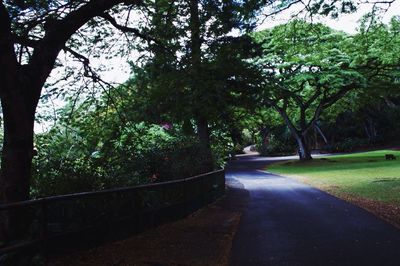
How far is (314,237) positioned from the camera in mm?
8547

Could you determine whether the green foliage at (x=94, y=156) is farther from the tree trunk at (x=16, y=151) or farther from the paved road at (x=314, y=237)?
the paved road at (x=314, y=237)

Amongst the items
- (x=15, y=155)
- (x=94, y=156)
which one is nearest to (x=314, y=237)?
(x=94, y=156)

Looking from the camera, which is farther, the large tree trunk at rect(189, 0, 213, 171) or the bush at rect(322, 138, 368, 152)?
the bush at rect(322, 138, 368, 152)

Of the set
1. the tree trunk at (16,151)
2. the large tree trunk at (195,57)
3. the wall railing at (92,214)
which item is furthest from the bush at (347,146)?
the tree trunk at (16,151)

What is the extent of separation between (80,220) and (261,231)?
403 cm

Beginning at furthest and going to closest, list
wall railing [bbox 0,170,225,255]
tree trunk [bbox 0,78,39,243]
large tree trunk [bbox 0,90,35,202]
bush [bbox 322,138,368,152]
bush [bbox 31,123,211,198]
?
bush [bbox 322,138,368,152]
bush [bbox 31,123,211,198]
large tree trunk [bbox 0,90,35,202]
tree trunk [bbox 0,78,39,243]
wall railing [bbox 0,170,225,255]

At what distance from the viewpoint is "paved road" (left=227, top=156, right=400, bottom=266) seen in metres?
6.86

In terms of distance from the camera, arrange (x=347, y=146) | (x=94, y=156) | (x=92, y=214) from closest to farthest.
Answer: (x=92, y=214) → (x=94, y=156) → (x=347, y=146)

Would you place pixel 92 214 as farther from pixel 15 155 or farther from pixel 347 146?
pixel 347 146


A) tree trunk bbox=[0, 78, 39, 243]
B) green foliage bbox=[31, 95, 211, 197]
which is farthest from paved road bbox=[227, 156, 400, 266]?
tree trunk bbox=[0, 78, 39, 243]

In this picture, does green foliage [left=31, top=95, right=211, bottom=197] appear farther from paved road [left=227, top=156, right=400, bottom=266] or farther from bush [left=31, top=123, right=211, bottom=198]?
paved road [left=227, top=156, right=400, bottom=266]

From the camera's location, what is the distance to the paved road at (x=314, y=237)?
6.86 meters

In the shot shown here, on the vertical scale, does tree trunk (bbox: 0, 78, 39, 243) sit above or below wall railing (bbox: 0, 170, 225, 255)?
above

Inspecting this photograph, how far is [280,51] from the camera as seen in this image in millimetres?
33594
